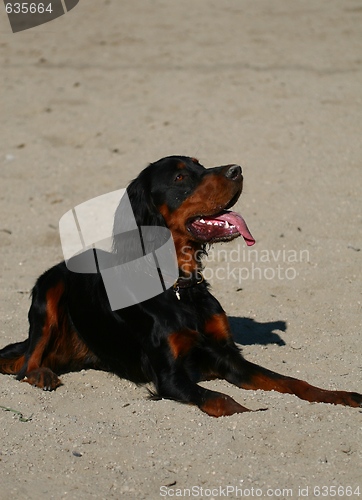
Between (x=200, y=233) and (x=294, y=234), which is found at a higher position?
(x=200, y=233)

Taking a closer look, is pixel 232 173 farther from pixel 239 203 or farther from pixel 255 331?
pixel 239 203

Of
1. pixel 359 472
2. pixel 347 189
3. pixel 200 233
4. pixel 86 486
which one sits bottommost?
pixel 347 189

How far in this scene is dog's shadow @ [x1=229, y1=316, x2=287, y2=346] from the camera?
5.53m

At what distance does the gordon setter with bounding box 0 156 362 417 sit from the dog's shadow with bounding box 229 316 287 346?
73cm

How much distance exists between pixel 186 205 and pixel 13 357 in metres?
1.58

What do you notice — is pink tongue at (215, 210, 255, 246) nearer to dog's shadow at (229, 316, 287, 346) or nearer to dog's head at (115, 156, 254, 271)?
dog's head at (115, 156, 254, 271)

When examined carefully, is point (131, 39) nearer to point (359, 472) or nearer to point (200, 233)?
point (200, 233)

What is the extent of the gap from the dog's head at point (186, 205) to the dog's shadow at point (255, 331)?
1.01 m

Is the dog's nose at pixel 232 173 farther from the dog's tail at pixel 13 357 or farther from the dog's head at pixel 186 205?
the dog's tail at pixel 13 357

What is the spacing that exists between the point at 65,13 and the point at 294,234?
8139mm

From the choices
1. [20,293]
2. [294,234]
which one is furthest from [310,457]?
[294,234]

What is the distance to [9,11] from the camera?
13969 mm

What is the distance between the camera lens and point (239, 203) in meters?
8.08

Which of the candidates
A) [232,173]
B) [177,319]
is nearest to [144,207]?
[232,173]
